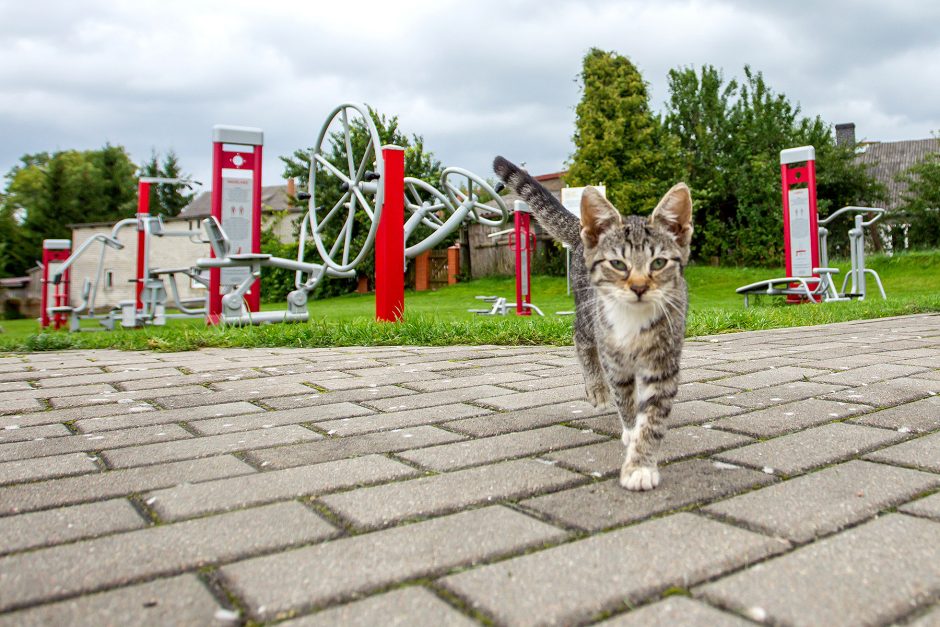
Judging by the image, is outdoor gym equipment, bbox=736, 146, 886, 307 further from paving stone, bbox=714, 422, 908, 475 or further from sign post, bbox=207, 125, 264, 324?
paving stone, bbox=714, 422, 908, 475

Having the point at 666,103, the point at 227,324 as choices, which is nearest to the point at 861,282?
the point at 227,324

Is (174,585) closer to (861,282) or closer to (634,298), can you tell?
(634,298)

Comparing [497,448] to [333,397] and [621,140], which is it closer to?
[333,397]

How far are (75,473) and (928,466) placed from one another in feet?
8.00

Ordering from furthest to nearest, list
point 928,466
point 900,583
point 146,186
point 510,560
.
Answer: point 146,186
point 928,466
point 510,560
point 900,583

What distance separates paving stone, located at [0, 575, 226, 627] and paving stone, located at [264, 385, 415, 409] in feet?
5.82

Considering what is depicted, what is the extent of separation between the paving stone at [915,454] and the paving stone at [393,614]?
1511mm

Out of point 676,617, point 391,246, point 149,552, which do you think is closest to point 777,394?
point 676,617

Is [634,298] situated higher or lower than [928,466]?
higher

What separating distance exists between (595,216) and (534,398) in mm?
1015

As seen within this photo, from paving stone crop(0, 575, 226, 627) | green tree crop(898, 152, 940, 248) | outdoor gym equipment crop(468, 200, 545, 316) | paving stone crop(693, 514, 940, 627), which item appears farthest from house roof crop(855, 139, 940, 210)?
paving stone crop(0, 575, 226, 627)

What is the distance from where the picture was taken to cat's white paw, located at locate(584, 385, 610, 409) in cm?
294

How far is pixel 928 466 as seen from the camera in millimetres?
1970

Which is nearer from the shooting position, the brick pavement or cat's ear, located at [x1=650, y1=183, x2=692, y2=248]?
the brick pavement
